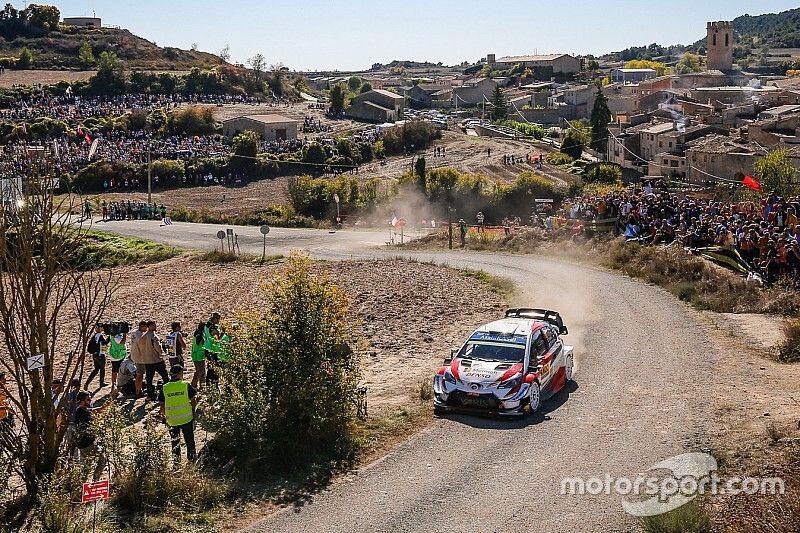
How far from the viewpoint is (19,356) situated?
12719 mm

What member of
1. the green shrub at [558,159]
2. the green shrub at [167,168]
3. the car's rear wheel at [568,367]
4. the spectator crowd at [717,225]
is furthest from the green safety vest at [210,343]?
the green shrub at [558,159]

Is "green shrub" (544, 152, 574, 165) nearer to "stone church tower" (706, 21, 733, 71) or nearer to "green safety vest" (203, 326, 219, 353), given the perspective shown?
"green safety vest" (203, 326, 219, 353)

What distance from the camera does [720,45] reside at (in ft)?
493

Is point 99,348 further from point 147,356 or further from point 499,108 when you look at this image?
point 499,108

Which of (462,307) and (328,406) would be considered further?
(462,307)

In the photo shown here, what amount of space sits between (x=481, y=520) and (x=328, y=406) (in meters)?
3.78

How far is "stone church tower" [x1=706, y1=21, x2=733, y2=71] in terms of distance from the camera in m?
148

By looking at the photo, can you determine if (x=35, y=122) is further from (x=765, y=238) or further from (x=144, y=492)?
(x=144, y=492)

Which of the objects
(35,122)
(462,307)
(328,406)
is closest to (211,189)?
(35,122)

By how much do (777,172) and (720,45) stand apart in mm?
101957

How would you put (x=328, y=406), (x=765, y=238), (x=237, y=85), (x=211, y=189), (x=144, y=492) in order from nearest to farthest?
1. (x=144, y=492)
2. (x=328, y=406)
3. (x=765, y=238)
4. (x=211, y=189)
5. (x=237, y=85)

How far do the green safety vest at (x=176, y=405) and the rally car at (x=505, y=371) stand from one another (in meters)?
4.50

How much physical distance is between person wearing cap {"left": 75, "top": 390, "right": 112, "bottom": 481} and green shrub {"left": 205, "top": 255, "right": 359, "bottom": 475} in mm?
1831

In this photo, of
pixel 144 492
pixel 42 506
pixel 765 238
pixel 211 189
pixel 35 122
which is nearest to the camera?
pixel 42 506
